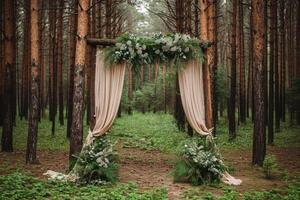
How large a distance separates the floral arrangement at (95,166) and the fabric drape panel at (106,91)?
1.99 ft

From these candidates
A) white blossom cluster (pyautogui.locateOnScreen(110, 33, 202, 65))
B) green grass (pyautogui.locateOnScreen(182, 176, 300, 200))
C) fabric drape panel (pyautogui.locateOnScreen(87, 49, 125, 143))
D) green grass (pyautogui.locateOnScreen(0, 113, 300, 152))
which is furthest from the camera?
green grass (pyautogui.locateOnScreen(0, 113, 300, 152))

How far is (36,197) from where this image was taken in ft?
23.6

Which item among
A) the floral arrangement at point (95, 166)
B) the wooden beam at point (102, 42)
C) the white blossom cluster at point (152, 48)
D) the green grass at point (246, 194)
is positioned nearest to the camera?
the green grass at point (246, 194)

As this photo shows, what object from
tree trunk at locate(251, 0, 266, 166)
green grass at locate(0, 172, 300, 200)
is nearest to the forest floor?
green grass at locate(0, 172, 300, 200)

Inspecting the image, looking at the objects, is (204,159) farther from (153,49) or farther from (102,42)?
(102,42)

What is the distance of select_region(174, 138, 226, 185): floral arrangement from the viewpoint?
9164 millimetres

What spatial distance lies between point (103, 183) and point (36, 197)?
187 centimetres

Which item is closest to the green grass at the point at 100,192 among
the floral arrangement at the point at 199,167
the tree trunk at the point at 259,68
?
the floral arrangement at the point at 199,167

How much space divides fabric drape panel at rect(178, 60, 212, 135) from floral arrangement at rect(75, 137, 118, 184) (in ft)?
7.91

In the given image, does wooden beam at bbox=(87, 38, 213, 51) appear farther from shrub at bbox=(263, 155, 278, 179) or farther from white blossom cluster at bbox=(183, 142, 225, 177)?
shrub at bbox=(263, 155, 278, 179)

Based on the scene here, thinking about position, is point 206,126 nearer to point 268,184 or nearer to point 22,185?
point 268,184

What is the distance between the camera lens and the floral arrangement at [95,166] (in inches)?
346

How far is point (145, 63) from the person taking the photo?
985 centimetres

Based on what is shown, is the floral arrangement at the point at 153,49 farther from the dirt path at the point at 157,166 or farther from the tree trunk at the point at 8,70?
the tree trunk at the point at 8,70
